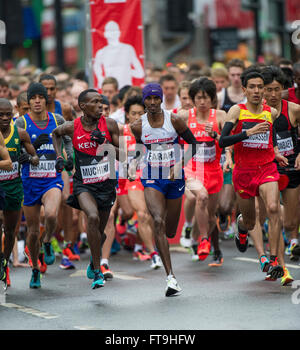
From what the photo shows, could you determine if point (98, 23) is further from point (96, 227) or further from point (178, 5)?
point (178, 5)

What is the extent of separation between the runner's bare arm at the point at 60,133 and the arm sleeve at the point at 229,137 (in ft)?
5.18

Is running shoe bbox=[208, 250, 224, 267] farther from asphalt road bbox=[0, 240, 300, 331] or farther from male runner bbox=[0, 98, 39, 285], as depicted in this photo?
male runner bbox=[0, 98, 39, 285]

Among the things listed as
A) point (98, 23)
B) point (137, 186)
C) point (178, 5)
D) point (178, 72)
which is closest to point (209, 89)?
point (137, 186)

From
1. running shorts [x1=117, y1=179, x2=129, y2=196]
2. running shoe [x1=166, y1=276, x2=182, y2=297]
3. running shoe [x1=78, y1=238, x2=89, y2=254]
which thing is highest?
running shorts [x1=117, y1=179, x2=129, y2=196]

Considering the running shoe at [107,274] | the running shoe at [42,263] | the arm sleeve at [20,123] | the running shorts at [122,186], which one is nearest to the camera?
the arm sleeve at [20,123]

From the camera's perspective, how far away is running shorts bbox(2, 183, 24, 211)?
10.3m

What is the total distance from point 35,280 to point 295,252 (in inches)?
129

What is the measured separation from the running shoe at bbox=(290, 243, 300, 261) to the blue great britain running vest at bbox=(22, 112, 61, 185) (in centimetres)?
303

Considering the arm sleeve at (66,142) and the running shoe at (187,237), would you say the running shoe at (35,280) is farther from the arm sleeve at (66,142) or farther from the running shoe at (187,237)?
the running shoe at (187,237)

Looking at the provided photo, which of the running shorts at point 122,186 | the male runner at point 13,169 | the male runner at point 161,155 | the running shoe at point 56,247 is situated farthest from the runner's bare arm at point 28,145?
the running shoe at point 56,247

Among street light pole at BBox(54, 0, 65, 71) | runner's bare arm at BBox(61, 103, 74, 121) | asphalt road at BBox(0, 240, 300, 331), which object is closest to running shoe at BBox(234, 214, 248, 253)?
asphalt road at BBox(0, 240, 300, 331)

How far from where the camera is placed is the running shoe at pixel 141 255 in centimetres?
1313

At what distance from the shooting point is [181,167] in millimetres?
10430

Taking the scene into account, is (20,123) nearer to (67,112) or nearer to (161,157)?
(67,112)
